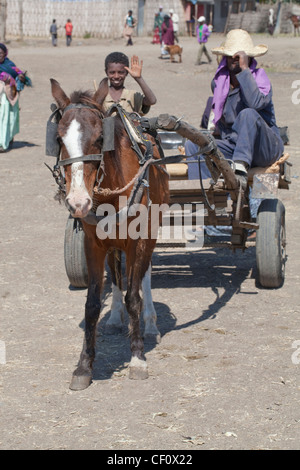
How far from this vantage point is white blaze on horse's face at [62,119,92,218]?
4.56 metres

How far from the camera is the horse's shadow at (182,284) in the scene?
6028 mm

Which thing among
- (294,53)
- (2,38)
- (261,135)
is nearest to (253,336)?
(261,135)

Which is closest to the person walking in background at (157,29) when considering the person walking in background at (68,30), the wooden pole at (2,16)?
the person walking in background at (68,30)

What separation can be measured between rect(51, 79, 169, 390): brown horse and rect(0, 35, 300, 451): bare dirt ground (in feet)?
0.96

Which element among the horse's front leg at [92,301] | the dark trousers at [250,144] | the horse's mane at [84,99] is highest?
the horse's mane at [84,99]

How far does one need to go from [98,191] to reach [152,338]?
5.72 feet

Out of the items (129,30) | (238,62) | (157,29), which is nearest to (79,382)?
(238,62)

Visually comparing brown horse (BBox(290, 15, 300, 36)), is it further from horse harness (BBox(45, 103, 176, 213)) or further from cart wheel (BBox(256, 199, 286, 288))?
horse harness (BBox(45, 103, 176, 213))

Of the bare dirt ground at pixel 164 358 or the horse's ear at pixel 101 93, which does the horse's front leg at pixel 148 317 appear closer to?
the bare dirt ground at pixel 164 358

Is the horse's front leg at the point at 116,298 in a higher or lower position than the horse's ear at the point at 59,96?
lower

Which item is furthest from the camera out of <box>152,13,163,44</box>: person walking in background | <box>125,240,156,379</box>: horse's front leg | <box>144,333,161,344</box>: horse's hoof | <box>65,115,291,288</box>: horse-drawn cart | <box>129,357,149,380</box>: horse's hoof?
<box>152,13,163,44</box>: person walking in background

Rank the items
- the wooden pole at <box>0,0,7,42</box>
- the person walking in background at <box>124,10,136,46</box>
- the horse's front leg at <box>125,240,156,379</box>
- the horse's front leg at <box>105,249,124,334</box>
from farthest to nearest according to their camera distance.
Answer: the person walking in background at <box>124,10,136,46</box>
the wooden pole at <box>0,0,7,42</box>
the horse's front leg at <box>105,249,124,334</box>
the horse's front leg at <box>125,240,156,379</box>

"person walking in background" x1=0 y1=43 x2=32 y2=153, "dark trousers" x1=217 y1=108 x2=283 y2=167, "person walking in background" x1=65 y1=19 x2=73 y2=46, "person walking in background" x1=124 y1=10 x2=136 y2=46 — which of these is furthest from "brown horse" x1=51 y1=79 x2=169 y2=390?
"person walking in background" x1=65 y1=19 x2=73 y2=46

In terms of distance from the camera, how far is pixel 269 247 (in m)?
Answer: 7.35
